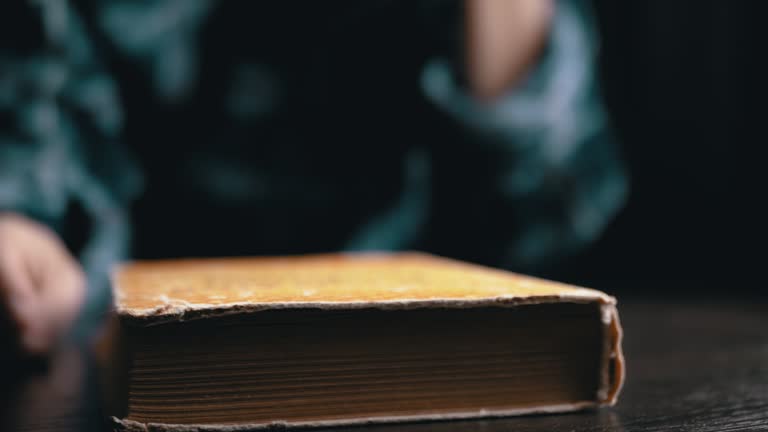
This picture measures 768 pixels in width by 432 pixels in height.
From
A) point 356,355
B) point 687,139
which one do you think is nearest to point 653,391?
point 356,355

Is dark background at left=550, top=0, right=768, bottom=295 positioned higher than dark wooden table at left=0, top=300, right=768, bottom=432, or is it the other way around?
dark background at left=550, top=0, right=768, bottom=295

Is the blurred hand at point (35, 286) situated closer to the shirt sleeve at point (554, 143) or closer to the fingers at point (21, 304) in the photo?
the fingers at point (21, 304)

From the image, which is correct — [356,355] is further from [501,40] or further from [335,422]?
[501,40]

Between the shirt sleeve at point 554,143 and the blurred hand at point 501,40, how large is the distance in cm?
2

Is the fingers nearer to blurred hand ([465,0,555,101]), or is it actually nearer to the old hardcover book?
the old hardcover book

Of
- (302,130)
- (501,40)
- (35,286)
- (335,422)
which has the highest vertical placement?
(501,40)

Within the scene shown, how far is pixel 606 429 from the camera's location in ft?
1.68

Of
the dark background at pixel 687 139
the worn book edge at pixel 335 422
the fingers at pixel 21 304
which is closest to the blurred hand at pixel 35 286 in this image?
the fingers at pixel 21 304

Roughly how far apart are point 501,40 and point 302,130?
15.3 inches

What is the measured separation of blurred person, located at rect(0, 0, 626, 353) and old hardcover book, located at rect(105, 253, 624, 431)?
0.60 meters

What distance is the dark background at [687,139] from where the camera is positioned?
4.65 ft

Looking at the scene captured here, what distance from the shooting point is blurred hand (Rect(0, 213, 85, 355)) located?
29.3 inches

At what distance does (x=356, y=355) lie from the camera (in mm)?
526

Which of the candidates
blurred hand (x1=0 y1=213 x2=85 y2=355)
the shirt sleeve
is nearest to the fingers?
blurred hand (x1=0 y1=213 x2=85 y2=355)
